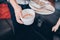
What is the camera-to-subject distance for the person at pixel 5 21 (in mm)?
816

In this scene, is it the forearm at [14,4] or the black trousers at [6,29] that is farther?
the forearm at [14,4]

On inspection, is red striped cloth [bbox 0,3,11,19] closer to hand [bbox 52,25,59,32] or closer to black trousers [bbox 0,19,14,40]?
black trousers [bbox 0,19,14,40]

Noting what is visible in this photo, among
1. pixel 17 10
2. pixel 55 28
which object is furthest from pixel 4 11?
pixel 55 28

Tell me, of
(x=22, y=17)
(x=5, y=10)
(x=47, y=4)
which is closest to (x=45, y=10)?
(x=47, y=4)

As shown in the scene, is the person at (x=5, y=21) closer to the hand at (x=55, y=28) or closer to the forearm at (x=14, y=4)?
the forearm at (x=14, y=4)

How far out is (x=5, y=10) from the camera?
37.6 inches

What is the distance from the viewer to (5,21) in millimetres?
875

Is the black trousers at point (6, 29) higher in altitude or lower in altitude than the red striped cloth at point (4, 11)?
lower

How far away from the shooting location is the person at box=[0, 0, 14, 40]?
816 millimetres

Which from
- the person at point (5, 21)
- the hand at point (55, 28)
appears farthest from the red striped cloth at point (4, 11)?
the hand at point (55, 28)

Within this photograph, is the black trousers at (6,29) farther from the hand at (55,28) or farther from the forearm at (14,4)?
the hand at (55,28)

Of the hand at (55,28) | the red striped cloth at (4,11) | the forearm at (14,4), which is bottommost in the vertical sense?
the hand at (55,28)

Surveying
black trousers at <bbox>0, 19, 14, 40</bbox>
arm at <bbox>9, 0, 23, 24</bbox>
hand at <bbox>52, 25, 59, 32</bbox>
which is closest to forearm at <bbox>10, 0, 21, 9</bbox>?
arm at <bbox>9, 0, 23, 24</bbox>

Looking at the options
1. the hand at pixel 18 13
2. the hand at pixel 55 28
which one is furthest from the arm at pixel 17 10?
the hand at pixel 55 28
